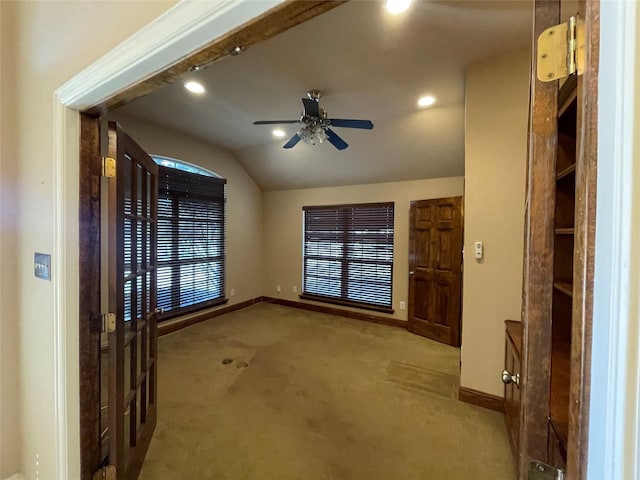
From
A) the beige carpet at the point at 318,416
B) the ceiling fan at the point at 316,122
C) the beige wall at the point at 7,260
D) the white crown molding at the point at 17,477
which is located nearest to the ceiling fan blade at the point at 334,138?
the ceiling fan at the point at 316,122

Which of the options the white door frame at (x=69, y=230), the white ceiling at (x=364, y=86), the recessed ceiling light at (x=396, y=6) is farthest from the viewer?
the white ceiling at (x=364, y=86)

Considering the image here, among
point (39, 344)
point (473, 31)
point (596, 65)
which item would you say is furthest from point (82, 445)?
point (473, 31)

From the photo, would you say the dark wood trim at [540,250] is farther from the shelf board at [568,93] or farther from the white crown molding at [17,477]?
the white crown molding at [17,477]

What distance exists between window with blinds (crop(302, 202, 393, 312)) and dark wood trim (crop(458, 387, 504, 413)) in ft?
6.79

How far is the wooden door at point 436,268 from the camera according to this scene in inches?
140

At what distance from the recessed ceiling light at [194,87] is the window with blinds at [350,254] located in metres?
2.80

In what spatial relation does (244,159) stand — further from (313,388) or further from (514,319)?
(514,319)

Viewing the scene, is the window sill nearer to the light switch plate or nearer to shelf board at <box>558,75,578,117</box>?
shelf board at <box>558,75,578,117</box>

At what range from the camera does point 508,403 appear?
1.93m

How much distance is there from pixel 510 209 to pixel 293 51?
6.84ft

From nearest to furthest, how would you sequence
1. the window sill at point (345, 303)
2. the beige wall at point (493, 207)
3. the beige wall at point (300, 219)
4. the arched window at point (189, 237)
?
the beige wall at point (493, 207) < the arched window at point (189, 237) < the beige wall at point (300, 219) < the window sill at point (345, 303)

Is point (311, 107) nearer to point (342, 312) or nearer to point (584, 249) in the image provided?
point (584, 249)

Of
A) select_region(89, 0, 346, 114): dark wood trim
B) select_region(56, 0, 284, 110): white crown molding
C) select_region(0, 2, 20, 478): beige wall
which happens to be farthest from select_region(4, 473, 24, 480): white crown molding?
select_region(89, 0, 346, 114): dark wood trim

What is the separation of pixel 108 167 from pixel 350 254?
13.1 feet
